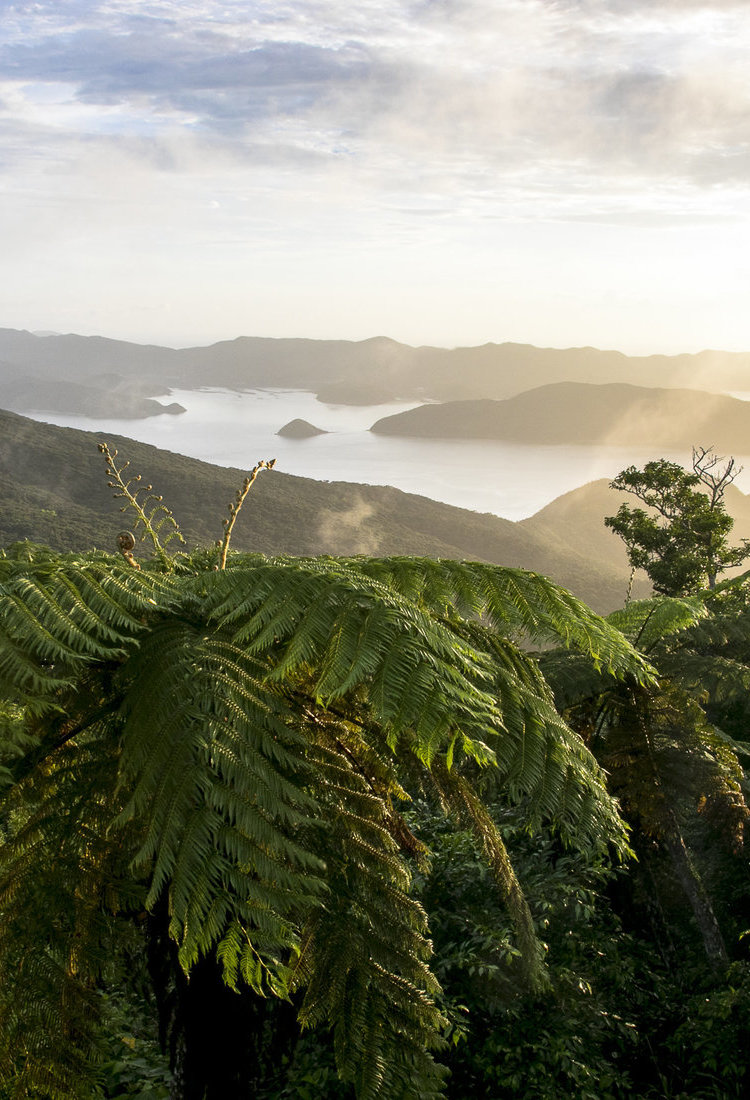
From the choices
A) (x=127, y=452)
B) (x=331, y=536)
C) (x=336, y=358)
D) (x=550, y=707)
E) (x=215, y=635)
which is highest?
(x=336, y=358)

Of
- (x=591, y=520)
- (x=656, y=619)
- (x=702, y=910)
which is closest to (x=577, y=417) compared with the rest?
(x=591, y=520)

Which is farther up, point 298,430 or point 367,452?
point 298,430

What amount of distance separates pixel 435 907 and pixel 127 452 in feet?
160

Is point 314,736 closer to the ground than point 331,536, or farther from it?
farther from it

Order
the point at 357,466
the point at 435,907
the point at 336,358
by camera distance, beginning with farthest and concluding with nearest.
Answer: the point at 336,358
the point at 357,466
the point at 435,907

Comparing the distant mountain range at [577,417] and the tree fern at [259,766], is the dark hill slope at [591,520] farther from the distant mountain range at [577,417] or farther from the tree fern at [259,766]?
the tree fern at [259,766]

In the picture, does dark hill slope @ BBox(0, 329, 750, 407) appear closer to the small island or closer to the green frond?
the small island

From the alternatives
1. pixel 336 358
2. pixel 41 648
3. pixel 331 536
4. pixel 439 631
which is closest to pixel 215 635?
pixel 41 648

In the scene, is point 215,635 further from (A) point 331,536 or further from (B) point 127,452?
(B) point 127,452

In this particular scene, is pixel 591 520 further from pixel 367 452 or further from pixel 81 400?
pixel 81 400

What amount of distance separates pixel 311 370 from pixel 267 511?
3035 inches

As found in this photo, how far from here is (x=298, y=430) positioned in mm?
103938

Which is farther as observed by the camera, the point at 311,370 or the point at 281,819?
the point at 311,370

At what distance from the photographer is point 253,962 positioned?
6.73ft
